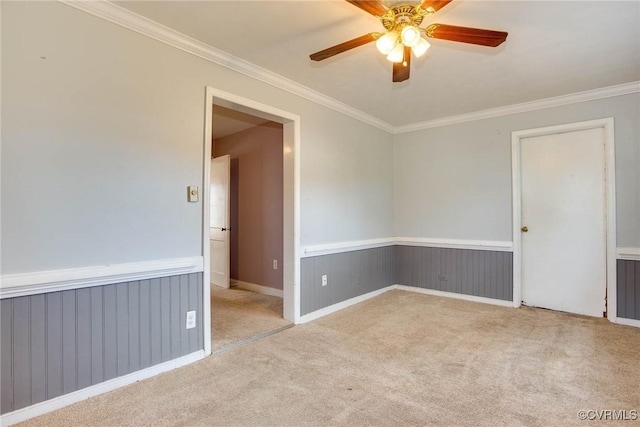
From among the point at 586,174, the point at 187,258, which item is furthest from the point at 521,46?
the point at 187,258

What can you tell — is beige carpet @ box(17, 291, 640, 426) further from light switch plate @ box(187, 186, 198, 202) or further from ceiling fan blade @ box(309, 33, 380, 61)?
ceiling fan blade @ box(309, 33, 380, 61)

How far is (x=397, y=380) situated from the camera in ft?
6.98

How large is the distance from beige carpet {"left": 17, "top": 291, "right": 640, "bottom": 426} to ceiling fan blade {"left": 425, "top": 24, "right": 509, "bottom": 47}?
2.05 m

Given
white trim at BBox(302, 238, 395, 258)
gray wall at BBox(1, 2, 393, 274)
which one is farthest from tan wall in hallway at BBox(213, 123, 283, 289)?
gray wall at BBox(1, 2, 393, 274)

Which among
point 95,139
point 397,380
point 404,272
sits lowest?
point 397,380

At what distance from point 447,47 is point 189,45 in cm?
194

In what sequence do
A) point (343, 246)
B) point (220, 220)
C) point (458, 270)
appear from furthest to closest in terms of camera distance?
point (220, 220) → point (458, 270) → point (343, 246)

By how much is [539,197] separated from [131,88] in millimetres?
4157

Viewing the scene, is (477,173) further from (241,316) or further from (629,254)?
(241,316)

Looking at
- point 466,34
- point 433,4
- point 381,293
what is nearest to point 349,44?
point 433,4

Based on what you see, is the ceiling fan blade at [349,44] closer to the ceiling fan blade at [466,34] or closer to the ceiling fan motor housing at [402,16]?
the ceiling fan motor housing at [402,16]

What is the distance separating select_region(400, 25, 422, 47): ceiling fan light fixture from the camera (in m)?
1.67

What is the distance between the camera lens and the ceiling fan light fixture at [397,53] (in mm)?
1849

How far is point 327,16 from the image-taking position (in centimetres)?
208
